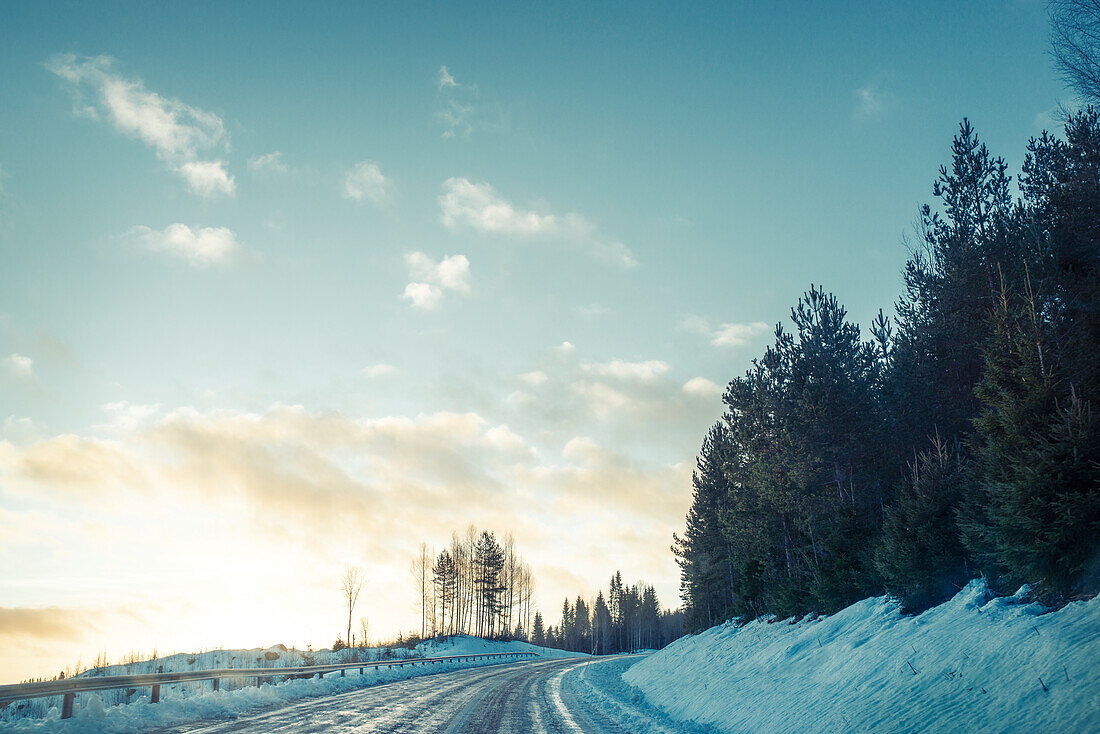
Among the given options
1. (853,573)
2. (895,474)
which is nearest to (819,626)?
(853,573)

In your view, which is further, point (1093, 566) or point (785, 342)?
point (785, 342)

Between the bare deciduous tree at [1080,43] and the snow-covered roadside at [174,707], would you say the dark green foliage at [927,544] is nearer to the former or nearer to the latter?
the bare deciduous tree at [1080,43]

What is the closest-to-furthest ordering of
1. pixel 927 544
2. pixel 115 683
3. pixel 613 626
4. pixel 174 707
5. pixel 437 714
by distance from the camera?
1. pixel 174 707
2. pixel 437 714
3. pixel 927 544
4. pixel 115 683
5. pixel 613 626

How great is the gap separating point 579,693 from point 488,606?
69.7 meters

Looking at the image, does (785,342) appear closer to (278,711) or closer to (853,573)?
(853,573)

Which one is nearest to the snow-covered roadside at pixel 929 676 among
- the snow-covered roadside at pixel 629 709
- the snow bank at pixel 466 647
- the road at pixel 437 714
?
the snow-covered roadside at pixel 629 709

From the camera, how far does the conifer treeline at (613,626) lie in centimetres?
12575

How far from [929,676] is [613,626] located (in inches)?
5156

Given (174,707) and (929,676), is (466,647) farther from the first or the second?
A: (929,676)

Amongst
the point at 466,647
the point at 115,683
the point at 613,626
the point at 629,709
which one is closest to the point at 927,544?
the point at 629,709

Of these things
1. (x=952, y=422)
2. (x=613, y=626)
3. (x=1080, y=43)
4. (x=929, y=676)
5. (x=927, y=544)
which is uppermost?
(x=1080, y=43)

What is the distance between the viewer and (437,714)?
15000 mm

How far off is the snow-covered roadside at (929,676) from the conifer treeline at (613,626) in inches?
4353

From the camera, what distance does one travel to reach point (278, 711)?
15.4 meters
